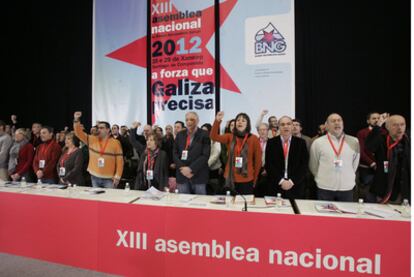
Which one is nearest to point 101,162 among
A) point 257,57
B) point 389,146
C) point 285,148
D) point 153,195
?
point 153,195

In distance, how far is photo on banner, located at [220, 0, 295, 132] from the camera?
406 cm

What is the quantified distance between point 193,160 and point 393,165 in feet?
5.87

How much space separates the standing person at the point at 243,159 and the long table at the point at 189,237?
672 mm

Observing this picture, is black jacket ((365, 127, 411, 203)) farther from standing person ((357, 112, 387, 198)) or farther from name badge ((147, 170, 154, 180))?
name badge ((147, 170, 154, 180))


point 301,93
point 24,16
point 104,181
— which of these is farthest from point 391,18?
point 24,16

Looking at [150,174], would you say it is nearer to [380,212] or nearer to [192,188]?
[192,188]

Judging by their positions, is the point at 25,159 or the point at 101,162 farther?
the point at 25,159

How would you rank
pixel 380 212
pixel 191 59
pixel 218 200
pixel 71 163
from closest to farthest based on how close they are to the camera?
pixel 380 212 < pixel 218 200 < pixel 71 163 < pixel 191 59

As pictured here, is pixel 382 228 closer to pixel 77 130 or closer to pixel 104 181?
pixel 104 181

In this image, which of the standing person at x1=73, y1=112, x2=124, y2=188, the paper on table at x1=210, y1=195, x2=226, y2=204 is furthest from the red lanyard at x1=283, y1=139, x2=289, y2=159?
the standing person at x1=73, y1=112, x2=124, y2=188

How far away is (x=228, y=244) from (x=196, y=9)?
3.89 metres

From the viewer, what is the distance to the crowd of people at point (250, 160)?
242 centimetres

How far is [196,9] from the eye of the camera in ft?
14.9

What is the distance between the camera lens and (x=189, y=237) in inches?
71.0
